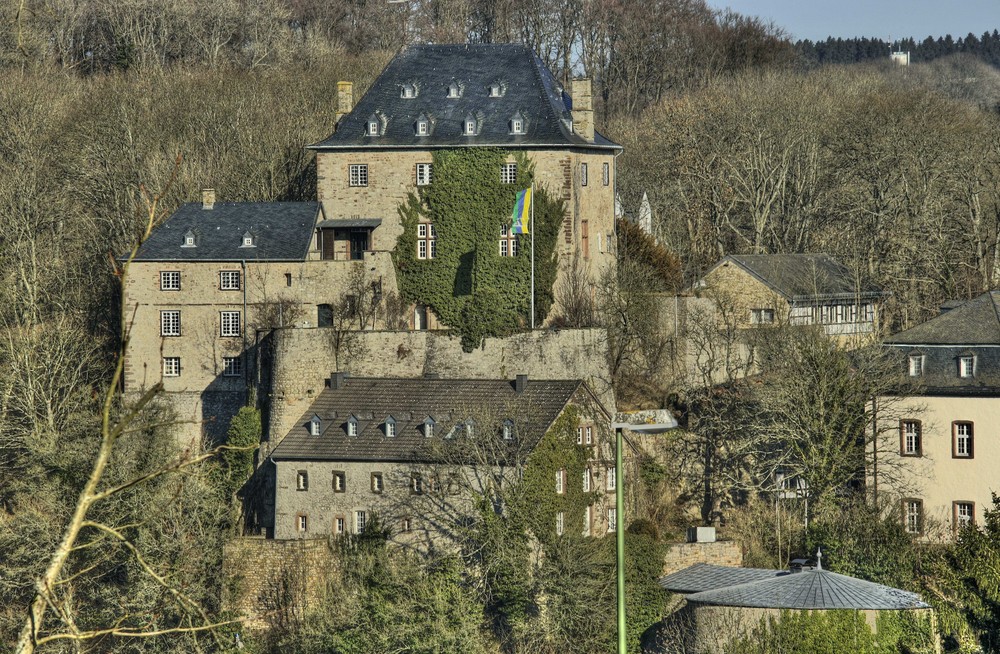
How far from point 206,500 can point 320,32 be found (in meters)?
46.9

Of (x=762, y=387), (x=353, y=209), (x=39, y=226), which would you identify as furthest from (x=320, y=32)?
(x=762, y=387)

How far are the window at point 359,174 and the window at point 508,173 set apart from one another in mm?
4359

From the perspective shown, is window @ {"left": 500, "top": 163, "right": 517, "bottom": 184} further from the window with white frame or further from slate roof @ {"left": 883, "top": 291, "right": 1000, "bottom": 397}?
the window with white frame

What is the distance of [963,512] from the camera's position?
44.6 meters

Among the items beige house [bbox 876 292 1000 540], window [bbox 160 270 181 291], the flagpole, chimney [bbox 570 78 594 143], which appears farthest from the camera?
chimney [bbox 570 78 594 143]

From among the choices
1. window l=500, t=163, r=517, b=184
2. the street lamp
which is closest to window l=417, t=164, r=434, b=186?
window l=500, t=163, r=517, b=184

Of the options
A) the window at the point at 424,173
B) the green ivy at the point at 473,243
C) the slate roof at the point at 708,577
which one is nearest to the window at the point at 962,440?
the slate roof at the point at 708,577

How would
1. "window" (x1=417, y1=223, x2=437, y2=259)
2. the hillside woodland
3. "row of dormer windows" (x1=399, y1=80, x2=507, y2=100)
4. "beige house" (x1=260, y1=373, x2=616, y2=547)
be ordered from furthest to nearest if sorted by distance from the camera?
"row of dormer windows" (x1=399, y1=80, x2=507, y2=100) → "window" (x1=417, y1=223, x2=437, y2=259) → "beige house" (x1=260, y1=373, x2=616, y2=547) → the hillside woodland

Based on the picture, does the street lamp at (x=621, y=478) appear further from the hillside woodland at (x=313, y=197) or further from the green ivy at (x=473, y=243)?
the green ivy at (x=473, y=243)

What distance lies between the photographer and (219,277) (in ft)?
173

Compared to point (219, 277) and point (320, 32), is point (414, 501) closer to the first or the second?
point (219, 277)

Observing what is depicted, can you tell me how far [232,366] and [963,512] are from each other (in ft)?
72.3

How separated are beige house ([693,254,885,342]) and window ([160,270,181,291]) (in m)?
16.6

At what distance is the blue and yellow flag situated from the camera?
167 ft
